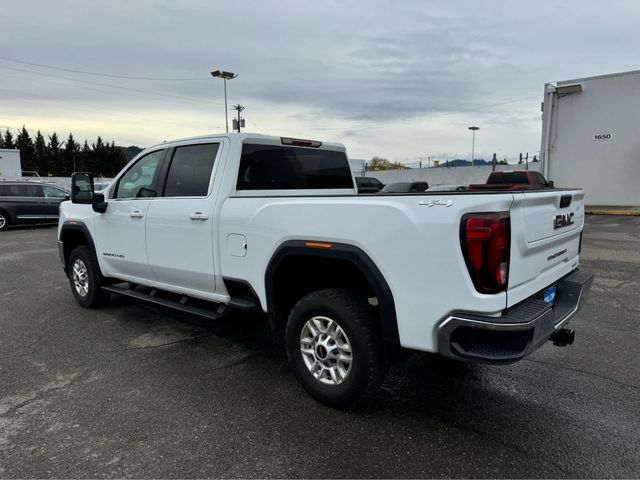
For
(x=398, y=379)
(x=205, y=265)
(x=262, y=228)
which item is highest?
(x=262, y=228)

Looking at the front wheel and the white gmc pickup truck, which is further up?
the white gmc pickup truck

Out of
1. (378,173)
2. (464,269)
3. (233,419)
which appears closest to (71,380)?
(233,419)

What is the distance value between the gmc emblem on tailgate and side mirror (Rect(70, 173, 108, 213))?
4.45m

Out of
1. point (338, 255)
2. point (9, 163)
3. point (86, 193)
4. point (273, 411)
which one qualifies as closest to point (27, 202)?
point (86, 193)

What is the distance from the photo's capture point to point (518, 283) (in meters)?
2.74

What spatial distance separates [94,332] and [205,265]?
193 cm

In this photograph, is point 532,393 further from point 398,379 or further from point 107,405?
point 107,405

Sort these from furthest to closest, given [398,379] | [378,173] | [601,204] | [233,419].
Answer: [378,173] < [601,204] < [398,379] < [233,419]

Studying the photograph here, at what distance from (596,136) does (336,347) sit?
23456 mm

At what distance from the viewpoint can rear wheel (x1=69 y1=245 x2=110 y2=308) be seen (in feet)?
18.6

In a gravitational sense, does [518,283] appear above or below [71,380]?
above

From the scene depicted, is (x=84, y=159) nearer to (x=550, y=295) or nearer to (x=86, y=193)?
(x=86, y=193)

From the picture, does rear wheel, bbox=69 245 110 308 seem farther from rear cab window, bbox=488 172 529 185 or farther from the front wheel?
rear cab window, bbox=488 172 529 185

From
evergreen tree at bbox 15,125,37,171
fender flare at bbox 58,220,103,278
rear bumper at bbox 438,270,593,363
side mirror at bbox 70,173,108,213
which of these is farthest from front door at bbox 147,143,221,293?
evergreen tree at bbox 15,125,37,171
